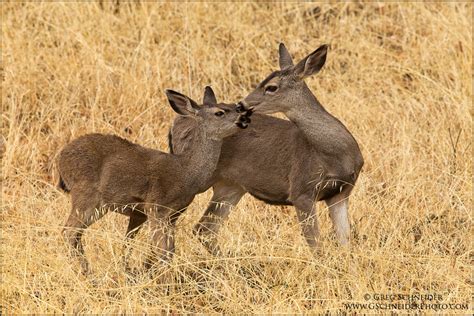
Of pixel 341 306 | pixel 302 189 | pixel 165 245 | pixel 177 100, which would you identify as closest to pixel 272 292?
pixel 341 306

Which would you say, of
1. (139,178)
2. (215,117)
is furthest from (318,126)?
(139,178)

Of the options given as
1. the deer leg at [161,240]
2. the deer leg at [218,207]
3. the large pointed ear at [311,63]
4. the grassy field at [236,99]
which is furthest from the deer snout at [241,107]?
the deer leg at [161,240]

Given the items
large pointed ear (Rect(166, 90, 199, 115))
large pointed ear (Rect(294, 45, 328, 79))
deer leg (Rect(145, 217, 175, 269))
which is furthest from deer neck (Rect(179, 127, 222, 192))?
large pointed ear (Rect(294, 45, 328, 79))

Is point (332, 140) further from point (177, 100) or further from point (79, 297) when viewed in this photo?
point (79, 297)

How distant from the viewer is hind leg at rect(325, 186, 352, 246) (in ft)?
24.3

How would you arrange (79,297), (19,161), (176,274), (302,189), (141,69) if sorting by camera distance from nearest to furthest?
(79,297)
(176,274)
(302,189)
(19,161)
(141,69)

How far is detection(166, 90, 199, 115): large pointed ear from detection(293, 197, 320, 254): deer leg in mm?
966


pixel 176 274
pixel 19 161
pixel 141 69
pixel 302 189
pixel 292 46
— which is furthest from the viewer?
pixel 292 46

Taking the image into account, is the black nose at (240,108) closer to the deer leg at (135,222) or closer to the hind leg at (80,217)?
the deer leg at (135,222)

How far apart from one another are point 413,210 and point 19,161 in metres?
3.24

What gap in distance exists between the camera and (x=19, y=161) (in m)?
8.89

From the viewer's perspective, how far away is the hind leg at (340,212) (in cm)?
741

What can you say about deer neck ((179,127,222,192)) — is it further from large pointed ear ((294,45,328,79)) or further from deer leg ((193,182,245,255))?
large pointed ear ((294,45,328,79))

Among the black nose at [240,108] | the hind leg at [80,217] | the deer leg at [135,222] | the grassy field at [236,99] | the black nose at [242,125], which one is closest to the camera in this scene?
the grassy field at [236,99]
